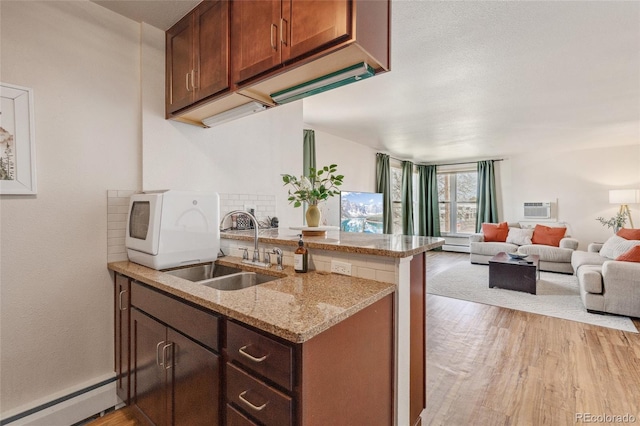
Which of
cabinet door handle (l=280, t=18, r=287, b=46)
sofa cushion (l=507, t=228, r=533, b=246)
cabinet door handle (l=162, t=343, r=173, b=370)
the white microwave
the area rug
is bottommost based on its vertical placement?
the area rug

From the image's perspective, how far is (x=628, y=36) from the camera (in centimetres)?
218

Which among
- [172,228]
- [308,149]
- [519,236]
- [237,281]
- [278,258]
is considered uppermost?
[308,149]

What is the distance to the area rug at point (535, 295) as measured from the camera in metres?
3.31

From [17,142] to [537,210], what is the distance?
8.35 meters

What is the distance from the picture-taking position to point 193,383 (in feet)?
4.12

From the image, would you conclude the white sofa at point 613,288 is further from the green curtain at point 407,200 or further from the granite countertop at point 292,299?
the green curtain at point 407,200

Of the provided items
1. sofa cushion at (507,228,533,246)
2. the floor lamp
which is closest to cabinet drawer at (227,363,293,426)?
sofa cushion at (507,228,533,246)

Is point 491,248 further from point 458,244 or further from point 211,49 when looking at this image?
point 211,49

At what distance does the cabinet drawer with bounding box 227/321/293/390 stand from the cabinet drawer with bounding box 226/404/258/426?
0.18m

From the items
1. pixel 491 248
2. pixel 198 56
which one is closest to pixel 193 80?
pixel 198 56

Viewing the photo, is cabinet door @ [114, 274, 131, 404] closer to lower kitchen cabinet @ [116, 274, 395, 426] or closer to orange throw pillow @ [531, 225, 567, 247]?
lower kitchen cabinet @ [116, 274, 395, 426]

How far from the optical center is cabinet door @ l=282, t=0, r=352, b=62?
1.16 metres

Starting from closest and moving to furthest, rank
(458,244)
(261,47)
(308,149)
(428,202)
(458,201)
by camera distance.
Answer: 1. (261,47)
2. (308,149)
3. (458,244)
4. (458,201)
5. (428,202)

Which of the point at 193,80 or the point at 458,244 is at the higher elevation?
the point at 193,80
